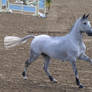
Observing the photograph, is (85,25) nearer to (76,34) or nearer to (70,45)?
(76,34)

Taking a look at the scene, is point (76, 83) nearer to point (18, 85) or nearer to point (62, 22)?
point (18, 85)

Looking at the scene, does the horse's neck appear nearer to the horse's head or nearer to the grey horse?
the grey horse

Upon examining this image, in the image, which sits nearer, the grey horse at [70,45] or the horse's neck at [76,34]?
the grey horse at [70,45]

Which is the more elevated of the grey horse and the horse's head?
the horse's head

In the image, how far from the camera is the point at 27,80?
27.4ft

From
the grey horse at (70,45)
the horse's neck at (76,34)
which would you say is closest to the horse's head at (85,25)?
the grey horse at (70,45)

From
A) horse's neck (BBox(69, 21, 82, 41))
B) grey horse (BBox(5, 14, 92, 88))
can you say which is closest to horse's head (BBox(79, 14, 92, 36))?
grey horse (BBox(5, 14, 92, 88))

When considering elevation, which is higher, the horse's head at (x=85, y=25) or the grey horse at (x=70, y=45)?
the horse's head at (x=85, y=25)

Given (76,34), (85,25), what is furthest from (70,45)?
(85,25)

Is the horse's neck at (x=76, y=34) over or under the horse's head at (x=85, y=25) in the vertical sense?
under

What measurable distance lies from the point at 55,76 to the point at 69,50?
1.38 m

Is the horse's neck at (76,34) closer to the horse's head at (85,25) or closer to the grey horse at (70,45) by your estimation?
the grey horse at (70,45)

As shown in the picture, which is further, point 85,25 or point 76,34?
point 76,34

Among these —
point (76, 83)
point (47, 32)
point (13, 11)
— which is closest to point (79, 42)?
point (76, 83)
